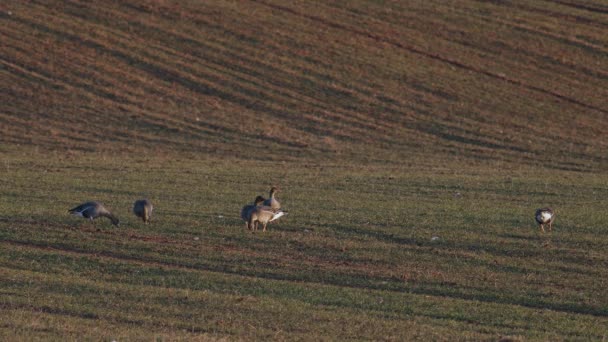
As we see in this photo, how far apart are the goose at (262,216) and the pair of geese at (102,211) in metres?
2.49

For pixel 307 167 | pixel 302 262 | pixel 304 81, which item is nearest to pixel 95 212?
pixel 302 262

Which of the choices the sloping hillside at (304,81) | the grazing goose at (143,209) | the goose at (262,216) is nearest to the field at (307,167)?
the sloping hillside at (304,81)

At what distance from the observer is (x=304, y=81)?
58312 mm

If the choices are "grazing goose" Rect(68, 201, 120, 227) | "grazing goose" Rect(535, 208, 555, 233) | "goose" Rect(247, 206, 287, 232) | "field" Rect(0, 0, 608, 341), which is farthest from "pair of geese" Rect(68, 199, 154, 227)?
"grazing goose" Rect(535, 208, 555, 233)

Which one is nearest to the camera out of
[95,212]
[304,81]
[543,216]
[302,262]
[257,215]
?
[302,262]

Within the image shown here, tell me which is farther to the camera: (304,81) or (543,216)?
(304,81)

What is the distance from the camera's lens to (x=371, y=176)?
1527 inches

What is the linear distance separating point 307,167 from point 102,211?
56.9 ft

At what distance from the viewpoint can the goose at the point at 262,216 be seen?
24.7 metres

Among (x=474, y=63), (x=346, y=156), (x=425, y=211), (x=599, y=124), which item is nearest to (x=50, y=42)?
(x=346, y=156)

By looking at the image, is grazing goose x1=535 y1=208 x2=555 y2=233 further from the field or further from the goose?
the goose

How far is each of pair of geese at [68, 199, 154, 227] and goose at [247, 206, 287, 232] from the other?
2490 mm

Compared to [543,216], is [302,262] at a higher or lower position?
lower

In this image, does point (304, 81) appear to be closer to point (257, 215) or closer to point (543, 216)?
point (543, 216)
